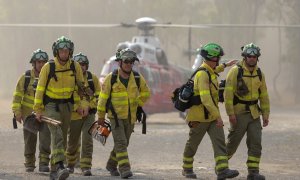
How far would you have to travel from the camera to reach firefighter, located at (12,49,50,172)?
13070 millimetres

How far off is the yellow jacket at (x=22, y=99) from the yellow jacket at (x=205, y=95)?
2917mm

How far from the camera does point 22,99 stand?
13695 millimetres

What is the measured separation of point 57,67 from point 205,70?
6.59 feet

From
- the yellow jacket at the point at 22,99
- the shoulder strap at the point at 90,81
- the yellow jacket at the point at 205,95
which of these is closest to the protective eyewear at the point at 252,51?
the yellow jacket at the point at 205,95

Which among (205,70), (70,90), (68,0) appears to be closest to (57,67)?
(70,90)

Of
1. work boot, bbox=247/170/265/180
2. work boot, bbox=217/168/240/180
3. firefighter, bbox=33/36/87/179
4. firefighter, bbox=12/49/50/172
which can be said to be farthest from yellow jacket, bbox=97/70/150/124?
work boot, bbox=247/170/265/180

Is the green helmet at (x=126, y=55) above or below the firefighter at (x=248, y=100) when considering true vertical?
above

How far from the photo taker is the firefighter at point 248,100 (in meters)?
12.1

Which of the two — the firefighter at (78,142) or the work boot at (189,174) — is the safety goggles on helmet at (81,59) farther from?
the work boot at (189,174)

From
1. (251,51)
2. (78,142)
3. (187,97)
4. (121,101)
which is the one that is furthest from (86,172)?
(251,51)

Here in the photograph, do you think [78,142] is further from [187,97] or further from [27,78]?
[187,97]

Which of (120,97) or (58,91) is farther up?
(58,91)

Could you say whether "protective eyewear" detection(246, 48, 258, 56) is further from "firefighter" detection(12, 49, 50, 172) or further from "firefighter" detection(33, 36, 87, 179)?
"firefighter" detection(12, 49, 50, 172)

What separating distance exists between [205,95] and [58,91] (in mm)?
Result: 1974
